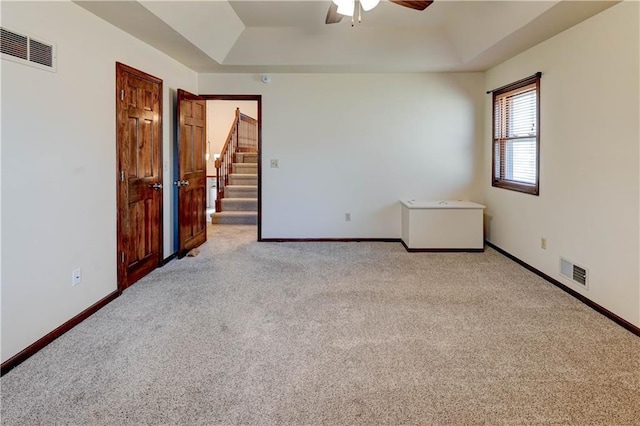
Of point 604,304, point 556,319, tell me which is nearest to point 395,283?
point 556,319

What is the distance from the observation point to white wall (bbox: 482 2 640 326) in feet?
9.63

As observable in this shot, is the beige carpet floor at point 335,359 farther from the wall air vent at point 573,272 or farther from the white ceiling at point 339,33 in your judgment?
the white ceiling at point 339,33

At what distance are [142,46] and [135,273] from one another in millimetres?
2214

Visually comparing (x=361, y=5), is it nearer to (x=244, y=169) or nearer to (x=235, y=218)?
(x=235, y=218)

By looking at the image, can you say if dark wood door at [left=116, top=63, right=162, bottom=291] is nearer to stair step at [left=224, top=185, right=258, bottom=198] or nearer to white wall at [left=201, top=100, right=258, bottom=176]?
stair step at [left=224, top=185, right=258, bottom=198]

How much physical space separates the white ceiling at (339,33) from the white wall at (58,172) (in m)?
0.44

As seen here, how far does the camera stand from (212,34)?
14.5ft

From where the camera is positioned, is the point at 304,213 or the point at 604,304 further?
the point at 304,213

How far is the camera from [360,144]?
19.0ft

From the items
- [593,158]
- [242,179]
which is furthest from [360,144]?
[242,179]

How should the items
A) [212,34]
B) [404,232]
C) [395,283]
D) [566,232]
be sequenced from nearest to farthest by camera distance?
[566,232] < [395,283] < [212,34] < [404,232]

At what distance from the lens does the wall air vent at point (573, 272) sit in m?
3.46

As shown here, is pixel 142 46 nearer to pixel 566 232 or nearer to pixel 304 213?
pixel 304 213

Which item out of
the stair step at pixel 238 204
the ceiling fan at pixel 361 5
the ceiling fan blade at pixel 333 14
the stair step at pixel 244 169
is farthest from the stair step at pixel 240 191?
the ceiling fan at pixel 361 5
